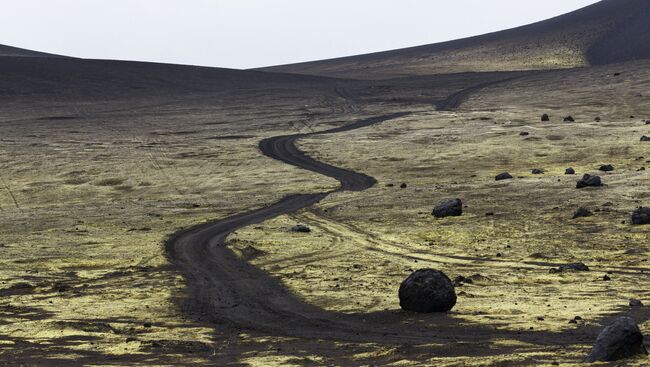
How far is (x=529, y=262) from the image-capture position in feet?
127

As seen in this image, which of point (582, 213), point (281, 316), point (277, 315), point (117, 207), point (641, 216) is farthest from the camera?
point (117, 207)

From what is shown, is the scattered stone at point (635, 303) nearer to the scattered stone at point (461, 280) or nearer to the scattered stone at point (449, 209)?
the scattered stone at point (461, 280)

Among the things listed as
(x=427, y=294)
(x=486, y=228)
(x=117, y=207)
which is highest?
(x=117, y=207)

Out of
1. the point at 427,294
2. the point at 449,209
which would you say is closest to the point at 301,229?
the point at 449,209

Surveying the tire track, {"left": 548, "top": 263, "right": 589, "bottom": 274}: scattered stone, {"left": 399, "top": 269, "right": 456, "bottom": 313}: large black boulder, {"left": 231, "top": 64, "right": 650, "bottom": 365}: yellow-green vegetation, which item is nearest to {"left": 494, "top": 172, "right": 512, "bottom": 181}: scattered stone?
{"left": 231, "top": 64, "right": 650, "bottom": 365}: yellow-green vegetation

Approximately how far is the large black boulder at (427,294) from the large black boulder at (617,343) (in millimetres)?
9099

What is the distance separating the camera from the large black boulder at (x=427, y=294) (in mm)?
28984

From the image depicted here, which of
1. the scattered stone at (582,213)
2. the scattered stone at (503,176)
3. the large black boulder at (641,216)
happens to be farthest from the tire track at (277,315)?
the scattered stone at (503,176)

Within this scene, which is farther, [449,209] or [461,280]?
[449,209]

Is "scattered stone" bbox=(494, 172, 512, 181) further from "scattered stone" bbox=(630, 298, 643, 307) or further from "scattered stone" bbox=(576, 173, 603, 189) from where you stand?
"scattered stone" bbox=(630, 298, 643, 307)

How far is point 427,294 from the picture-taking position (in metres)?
29.0

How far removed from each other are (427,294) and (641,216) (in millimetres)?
19331

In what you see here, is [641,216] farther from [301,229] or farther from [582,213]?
[301,229]

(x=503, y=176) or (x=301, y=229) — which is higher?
(x=301, y=229)
